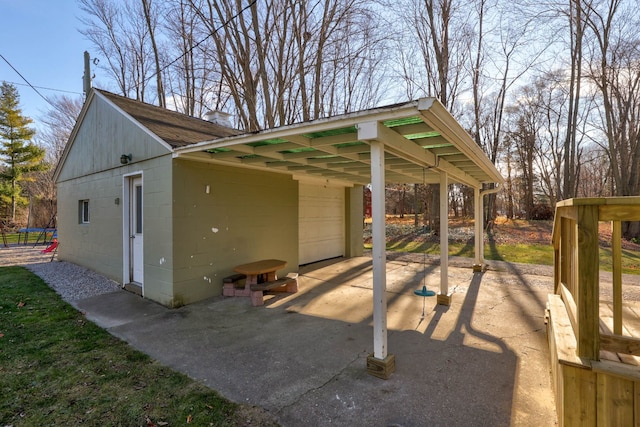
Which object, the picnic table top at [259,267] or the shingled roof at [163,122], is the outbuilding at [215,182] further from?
the picnic table top at [259,267]

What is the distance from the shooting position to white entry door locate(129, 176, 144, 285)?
5512 millimetres

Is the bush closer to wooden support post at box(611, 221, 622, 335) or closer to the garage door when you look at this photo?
the garage door

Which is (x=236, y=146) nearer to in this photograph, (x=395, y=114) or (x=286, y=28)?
(x=395, y=114)

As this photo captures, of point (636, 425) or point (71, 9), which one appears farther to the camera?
point (71, 9)

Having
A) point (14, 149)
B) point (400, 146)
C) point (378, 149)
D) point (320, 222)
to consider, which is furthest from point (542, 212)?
point (14, 149)

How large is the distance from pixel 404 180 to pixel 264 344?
5.66m

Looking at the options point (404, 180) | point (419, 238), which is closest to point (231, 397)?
point (404, 180)

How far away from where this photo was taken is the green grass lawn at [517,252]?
8.05 metres

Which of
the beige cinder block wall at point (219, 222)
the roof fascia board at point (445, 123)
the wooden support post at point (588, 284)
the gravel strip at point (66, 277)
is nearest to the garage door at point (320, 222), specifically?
the beige cinder block wall at point (219, 222)

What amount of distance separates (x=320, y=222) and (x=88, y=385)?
6.18m

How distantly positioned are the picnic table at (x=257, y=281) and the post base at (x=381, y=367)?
2479 millimetres

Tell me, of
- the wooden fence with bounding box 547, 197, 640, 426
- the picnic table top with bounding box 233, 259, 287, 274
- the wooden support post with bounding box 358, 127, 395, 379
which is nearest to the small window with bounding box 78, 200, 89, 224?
the picnic table top with bounding box 233, 259, 287, 274

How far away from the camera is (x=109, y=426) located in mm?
2143

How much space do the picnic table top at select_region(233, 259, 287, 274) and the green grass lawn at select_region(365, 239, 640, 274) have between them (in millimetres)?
6084
